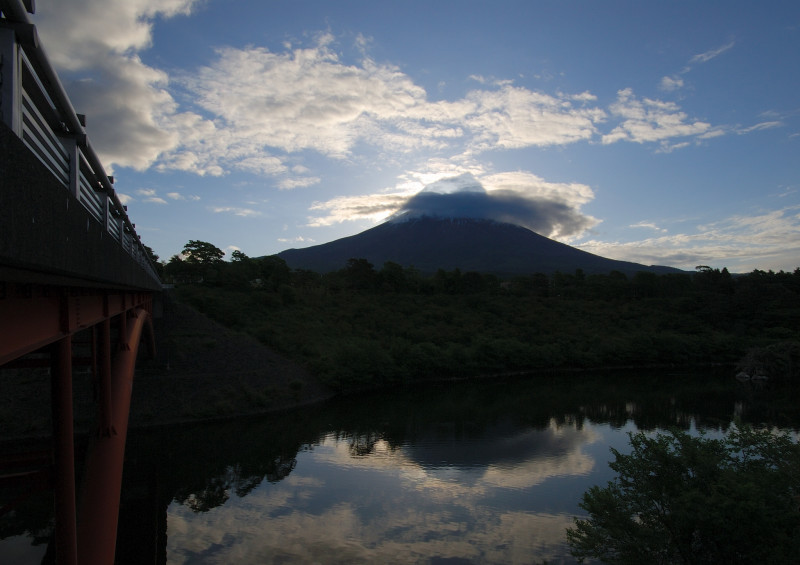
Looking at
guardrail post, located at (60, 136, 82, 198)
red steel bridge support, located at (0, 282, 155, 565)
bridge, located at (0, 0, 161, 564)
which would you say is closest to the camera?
bridge, located at (0, 0, 161, 564)

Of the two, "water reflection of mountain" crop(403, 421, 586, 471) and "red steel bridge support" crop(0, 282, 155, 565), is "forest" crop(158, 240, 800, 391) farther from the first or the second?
"red steel bridge support" crop(0, 282, 155, 565)

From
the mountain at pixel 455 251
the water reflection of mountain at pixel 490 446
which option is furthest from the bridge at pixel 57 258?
the mountain at pixel 455 251

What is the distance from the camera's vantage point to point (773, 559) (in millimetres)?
6656

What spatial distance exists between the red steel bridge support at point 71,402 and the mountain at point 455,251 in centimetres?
8349

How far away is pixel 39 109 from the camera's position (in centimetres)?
310

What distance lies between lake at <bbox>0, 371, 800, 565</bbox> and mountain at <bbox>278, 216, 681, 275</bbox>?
67097 millimetres

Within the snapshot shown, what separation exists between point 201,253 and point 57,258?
42916 millimetres

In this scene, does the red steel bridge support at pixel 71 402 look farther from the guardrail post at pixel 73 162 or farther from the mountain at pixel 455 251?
the mountain at pixel 455 251

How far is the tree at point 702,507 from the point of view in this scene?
7.11 m

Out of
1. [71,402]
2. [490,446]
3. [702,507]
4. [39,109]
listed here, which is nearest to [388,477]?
[490,446]

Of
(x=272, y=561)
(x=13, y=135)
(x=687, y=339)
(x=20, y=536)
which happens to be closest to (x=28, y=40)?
(x=13, y=135)

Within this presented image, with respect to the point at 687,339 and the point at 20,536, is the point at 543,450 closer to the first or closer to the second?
the point at 20,536

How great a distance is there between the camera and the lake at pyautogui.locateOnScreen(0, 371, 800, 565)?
11.0 metres

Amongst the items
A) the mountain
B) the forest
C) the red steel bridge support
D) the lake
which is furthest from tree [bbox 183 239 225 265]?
the mountain
